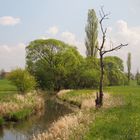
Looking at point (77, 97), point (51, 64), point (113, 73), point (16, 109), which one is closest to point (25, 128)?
point (16, 109)

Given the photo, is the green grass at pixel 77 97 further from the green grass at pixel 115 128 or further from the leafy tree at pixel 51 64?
the leafy tree at pixel 51 64

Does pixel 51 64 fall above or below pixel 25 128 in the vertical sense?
above

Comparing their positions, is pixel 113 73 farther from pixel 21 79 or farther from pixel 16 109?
pixel 16 109

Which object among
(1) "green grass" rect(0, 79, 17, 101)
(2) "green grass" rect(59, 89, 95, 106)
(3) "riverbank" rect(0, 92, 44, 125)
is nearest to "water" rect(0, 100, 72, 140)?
(3) "riverbank" rect(0, 92, 44, 125)

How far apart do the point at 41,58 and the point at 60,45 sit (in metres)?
5.32

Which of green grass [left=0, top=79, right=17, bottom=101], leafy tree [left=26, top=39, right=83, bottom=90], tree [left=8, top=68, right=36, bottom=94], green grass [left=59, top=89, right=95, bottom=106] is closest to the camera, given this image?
green grass [left=0, top=79, right=17, bottom=101]

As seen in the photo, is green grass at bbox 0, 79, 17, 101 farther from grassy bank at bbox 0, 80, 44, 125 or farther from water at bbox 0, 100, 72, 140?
water at bbox 0, 100, 72, 140

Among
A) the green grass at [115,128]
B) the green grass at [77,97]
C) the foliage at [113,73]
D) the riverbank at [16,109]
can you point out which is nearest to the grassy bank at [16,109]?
the riverbank at [16,109]

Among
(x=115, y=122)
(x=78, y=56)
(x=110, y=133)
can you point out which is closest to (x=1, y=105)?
(x=115, y=122)

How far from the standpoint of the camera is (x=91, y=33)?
8575 centimetres

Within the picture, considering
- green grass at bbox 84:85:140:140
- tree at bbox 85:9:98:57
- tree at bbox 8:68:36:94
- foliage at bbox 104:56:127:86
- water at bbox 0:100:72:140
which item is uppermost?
tree at bbox 85:9:98:57

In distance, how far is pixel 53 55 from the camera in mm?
84250

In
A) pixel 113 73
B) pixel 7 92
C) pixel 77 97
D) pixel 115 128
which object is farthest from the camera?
pixel 113 73

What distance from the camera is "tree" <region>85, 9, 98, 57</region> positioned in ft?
281
